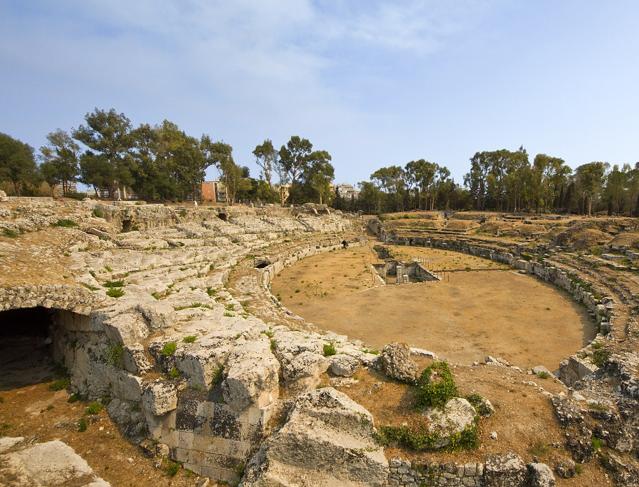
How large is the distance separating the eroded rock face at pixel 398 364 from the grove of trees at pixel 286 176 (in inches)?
1457

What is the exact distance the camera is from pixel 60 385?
30.6 feet

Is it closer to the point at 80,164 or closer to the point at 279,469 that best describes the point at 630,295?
the point at 279,469

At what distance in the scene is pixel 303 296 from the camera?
18578mm

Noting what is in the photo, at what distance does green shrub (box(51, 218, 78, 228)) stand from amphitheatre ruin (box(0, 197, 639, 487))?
501 millimetres

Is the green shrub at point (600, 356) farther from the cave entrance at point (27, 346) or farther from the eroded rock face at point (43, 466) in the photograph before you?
the cave entrance at point (27, 346)

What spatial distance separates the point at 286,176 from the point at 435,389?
178ft

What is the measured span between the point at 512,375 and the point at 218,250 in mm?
19044

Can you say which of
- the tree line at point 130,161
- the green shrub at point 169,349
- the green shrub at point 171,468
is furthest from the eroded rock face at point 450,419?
the tree line at point 130,161

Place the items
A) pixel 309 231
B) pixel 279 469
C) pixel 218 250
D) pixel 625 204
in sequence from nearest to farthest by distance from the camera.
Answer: pixel 279 469 < pixel 218 250 < pixel 309 231 < pixel 625 204

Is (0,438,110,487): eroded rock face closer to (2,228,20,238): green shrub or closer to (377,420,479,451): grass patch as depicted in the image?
(377,420,479,451): grass patch

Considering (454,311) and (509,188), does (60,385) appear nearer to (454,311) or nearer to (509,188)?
(454,311)

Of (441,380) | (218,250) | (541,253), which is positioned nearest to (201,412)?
(441,380)

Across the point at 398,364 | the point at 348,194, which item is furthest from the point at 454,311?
the point at 348,194

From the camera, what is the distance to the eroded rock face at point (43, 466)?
6148mm
